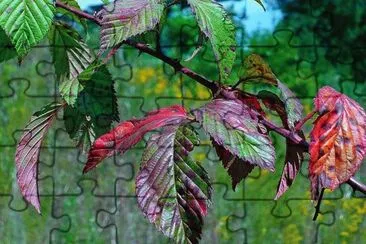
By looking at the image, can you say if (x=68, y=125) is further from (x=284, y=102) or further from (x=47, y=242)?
(x=47, y=242)

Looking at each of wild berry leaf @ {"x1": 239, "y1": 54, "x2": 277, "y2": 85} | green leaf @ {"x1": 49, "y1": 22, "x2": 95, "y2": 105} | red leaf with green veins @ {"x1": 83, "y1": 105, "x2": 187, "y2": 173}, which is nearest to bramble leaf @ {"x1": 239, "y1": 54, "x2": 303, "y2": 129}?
wild berry leaf @ {"x1": 239, "y1": 54, "x2": 277, "y2": 85}

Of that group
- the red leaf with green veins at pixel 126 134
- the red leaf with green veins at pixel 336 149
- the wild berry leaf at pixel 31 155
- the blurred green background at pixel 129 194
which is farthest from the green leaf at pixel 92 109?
the blurred green background at pixel 129 194

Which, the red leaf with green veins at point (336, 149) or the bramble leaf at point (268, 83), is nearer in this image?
the red leaf with green veins at point (336, 149)

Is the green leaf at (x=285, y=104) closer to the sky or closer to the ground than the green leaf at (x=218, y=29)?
closer to the ground

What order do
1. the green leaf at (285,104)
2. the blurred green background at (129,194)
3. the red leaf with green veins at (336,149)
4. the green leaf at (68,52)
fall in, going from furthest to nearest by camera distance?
1. the blurred green background at (129,194)
2. the green leaf at (68,52)
3. the green leaf at (285,104)
4. the red leaf with green veins at (336,149)

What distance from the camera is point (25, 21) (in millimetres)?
1263

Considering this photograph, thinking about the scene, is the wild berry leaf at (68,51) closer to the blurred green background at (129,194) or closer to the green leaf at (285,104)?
the green leaf at (285,104)

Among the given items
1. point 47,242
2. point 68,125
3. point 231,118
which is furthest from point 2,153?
point 231,118

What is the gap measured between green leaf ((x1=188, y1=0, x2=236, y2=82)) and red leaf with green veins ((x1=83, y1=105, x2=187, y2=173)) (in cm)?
8

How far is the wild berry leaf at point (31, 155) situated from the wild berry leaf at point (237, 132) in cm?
22

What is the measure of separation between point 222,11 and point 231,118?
0.43 feet

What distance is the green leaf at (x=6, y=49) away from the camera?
4.84ft

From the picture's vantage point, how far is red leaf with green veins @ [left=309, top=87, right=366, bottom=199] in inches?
44.8

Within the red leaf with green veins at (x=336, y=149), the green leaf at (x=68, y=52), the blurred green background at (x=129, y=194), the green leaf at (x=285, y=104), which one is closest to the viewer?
the red leaf with green veins at (x=336, y=149)
